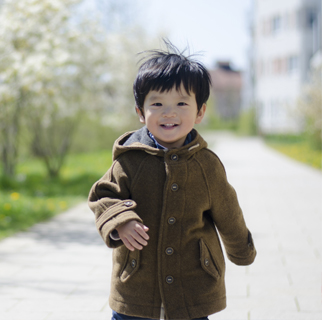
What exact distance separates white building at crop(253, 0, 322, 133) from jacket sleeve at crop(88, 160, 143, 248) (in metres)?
30.3

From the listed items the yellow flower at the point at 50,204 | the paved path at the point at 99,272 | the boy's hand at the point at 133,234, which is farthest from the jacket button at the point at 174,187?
the yellow flower at the point at 50,204

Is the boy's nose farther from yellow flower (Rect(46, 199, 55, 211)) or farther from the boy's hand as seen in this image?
yellow flower (Rect(46, 199, 55, 211))

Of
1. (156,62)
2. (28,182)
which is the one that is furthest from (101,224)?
(28,182)

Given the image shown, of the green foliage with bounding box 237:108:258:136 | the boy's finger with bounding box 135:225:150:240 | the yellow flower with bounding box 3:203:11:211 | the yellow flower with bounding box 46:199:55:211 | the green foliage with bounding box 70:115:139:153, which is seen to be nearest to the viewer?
the boy's finger with bounding box 135:225:150:240

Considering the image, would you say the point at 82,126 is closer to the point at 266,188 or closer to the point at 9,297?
the point at 266,188

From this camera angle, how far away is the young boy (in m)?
2.19

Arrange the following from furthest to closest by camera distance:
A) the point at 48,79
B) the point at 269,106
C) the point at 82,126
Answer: the point at 269,106 → the point at 82,126 → the point at 48,79

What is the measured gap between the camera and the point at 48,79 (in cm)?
908

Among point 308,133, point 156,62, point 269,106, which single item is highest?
point 156,62

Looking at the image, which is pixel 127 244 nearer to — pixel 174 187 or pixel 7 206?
pixel 174 187

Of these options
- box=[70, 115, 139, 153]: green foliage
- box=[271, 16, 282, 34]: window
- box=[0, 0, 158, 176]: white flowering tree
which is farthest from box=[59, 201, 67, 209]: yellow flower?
box=[271, 16, 282, 34]: window

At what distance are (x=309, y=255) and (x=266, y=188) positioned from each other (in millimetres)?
5547

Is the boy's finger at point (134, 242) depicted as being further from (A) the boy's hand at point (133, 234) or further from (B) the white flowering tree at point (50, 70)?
(B) the white flowering tree at point (50, 70)

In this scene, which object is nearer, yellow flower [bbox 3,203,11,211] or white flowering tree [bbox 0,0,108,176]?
yellow flower [bbox 3,203,11,211]
